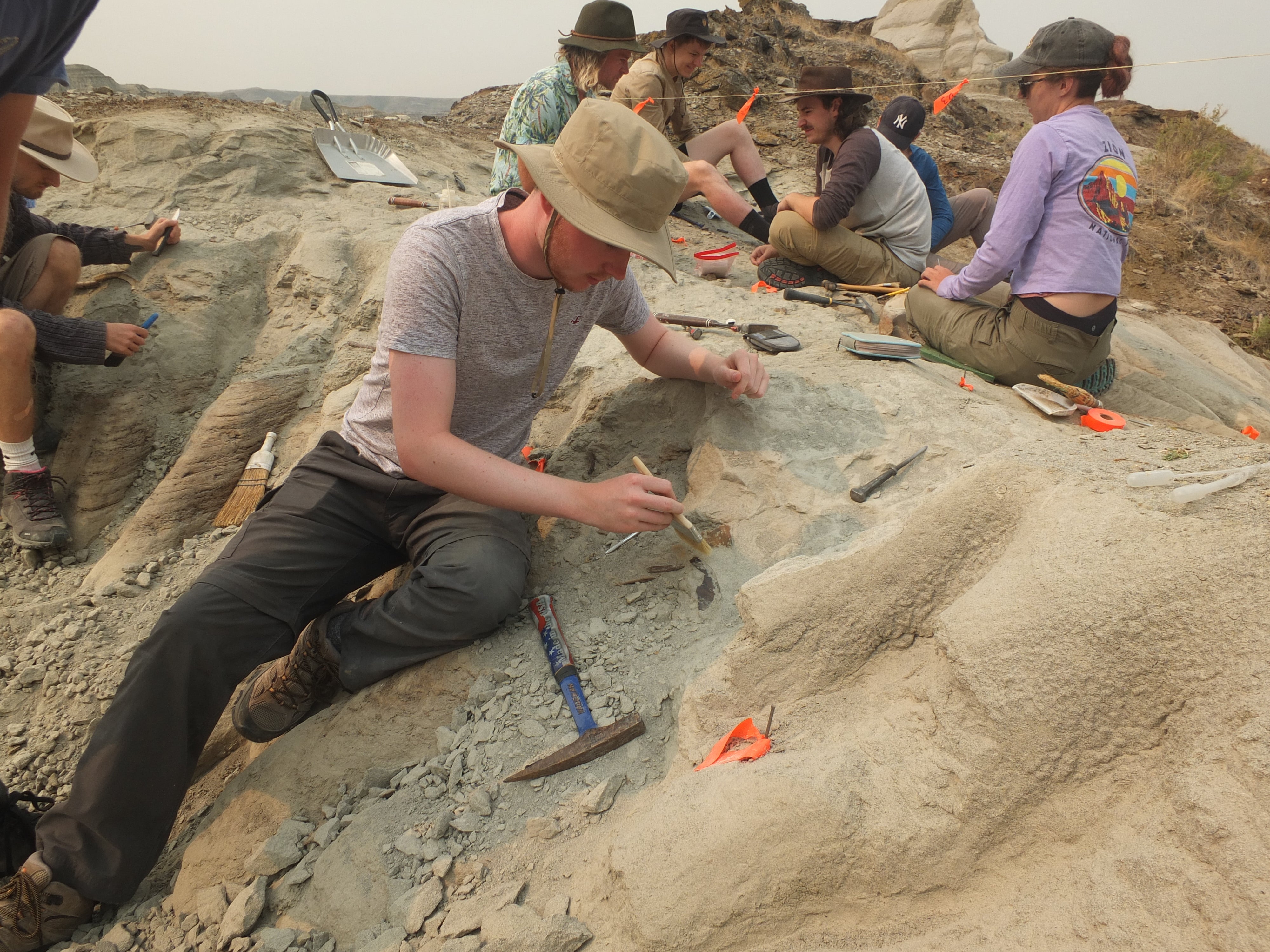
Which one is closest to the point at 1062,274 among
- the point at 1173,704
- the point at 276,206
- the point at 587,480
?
the point at 587,480

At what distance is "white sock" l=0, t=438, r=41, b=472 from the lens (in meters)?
3.29

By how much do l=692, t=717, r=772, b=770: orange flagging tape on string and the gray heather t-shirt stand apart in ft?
3.97

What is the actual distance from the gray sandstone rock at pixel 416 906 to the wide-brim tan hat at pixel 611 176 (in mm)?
1578

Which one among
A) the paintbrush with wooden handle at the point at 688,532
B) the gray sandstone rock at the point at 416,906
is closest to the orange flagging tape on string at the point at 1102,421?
the paintbrush with wooden handle at the point at 688,532

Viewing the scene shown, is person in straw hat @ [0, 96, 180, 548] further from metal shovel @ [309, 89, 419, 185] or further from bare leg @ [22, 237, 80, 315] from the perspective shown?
metal shovel @ [309, 89, 419, 185]

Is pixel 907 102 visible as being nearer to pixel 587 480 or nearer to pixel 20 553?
pixel 587 480

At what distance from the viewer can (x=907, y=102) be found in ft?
17.4

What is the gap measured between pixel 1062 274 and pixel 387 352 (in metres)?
2.87

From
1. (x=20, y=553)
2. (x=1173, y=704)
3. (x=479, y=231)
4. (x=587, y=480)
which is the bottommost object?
(x=20, y=553)

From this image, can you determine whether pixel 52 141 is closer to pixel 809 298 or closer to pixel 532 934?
pixel 809 298

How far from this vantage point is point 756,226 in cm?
492

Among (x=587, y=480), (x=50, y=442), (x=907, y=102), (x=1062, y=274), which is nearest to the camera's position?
(x=587, y=480)

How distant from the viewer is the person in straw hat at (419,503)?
180 centimetres

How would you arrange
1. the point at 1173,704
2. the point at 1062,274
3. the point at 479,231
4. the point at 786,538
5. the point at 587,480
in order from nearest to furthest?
the point at 1173,704 < the point at 479,231 < the point at 786,538 < the point at 587,480 < the point at 1062,274
